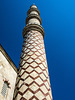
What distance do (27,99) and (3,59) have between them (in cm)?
171

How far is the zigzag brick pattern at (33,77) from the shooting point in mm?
3365

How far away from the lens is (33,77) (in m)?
3.78

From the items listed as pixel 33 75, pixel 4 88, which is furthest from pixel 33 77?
pixel 4 88

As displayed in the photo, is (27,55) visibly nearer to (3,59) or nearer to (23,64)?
(23,64)

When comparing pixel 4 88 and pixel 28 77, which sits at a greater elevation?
pixel 28 77

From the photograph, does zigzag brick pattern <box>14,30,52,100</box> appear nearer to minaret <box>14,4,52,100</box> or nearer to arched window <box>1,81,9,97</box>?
minaret <box>14,4,52,100</box>

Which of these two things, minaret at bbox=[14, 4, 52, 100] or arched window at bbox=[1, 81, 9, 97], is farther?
arched window at bbox=[1, 81, 9, 97]

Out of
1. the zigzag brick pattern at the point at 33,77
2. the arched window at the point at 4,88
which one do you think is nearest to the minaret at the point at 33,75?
the zigzag brick pattern at the point at 33,77

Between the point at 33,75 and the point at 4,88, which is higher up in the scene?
the point at 33,75

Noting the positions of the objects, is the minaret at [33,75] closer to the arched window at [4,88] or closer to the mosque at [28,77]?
the mosque at [28,77]

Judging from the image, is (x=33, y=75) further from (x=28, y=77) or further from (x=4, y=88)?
(x=4, y=88)

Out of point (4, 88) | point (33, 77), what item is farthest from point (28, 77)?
point (4, 88)

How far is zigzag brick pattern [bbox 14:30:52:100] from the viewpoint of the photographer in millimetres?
3365

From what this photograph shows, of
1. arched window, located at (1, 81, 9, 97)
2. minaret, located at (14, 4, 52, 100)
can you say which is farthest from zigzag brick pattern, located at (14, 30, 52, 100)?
arched window, located at (1, 81, 9, 97)
